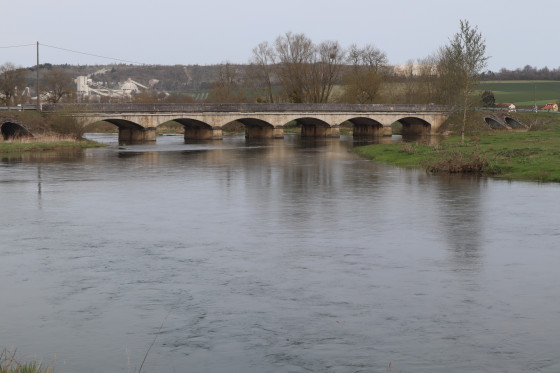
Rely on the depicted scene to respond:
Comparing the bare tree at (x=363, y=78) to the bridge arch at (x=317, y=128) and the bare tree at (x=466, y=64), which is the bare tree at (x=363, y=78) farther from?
the bare tree at (x=466, y=64)

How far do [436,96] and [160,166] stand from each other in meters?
78.7

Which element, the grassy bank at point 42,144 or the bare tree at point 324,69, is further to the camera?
the bare tree at point 324,69

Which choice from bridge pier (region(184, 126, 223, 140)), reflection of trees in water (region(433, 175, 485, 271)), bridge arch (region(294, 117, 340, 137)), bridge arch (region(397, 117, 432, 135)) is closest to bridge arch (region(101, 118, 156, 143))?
bridge pier (region(184, 126, 223, 140))

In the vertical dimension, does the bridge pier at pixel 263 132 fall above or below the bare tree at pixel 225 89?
below

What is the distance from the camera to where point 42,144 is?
60.0 m

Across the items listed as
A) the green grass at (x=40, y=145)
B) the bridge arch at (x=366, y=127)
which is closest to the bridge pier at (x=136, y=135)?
the green grass at (x=40, y=145)

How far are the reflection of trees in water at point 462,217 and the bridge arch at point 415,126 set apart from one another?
7069 centimetres

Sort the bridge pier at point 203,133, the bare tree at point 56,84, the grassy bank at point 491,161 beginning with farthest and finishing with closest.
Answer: the bare tree at point 56,84 < the bridge pier at point 203,133 < the grassy bank at point 491,161

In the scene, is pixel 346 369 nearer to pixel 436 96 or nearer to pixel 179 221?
pixel 179 221

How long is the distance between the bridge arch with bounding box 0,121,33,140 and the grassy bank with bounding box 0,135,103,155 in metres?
2.48

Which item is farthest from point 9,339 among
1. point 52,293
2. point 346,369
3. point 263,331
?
point 346,369

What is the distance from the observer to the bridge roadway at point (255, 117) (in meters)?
76.5

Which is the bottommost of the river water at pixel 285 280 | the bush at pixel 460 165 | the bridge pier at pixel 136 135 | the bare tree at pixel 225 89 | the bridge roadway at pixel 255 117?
the river water at pixel 285 280

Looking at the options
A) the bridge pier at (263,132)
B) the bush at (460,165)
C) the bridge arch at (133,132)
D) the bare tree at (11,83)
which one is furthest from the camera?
the bare tree at (11,83)
